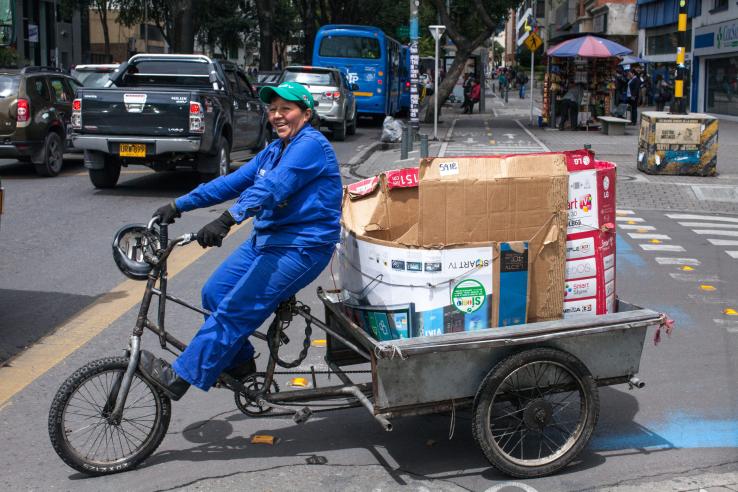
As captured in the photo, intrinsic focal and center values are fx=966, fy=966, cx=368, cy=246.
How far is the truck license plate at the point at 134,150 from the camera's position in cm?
1284

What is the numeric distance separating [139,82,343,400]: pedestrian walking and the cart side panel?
65 cm

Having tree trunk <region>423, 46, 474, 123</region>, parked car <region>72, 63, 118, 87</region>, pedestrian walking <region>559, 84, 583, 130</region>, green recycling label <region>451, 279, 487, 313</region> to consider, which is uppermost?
tree trunk <region>423, 46, 474, 123</region>

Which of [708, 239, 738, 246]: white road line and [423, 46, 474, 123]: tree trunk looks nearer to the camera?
[708, 239, 738, 246]: white road line

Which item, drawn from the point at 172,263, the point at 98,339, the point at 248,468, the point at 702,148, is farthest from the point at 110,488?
the point at 702,148

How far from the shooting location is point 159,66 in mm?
14828

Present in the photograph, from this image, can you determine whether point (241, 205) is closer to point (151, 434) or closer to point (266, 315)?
point (266, 315)

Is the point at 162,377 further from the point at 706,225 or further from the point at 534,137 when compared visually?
the point at 534,137

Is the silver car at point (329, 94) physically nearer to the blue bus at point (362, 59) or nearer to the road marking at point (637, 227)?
the blue bus at point (362, 59)

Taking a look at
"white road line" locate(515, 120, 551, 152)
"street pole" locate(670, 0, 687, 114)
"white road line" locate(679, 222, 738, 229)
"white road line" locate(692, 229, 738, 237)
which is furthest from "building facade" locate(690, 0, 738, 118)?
"white road line" locate(692, 229, 738, 237)

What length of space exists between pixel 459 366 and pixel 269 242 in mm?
1017

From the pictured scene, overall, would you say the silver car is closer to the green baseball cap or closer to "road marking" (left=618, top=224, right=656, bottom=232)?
"road marking" (left=618, top=224, right=656, bottom=232)

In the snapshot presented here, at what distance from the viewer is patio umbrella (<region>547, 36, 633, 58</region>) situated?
2573 centimetres

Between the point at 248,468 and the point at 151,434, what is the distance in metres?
0.47

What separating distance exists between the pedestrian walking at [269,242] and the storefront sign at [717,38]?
3181cm
